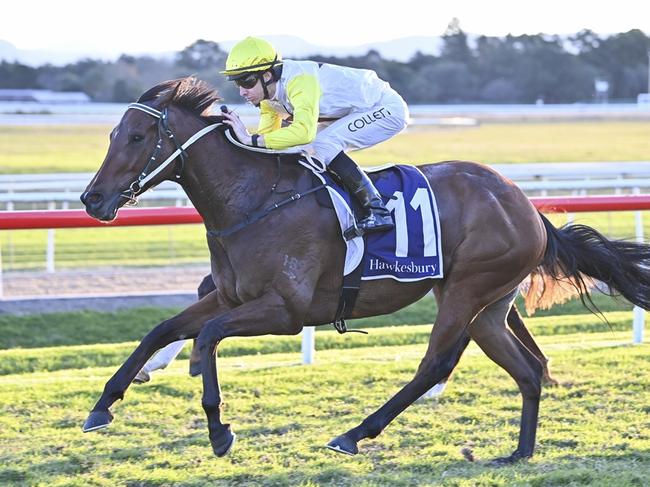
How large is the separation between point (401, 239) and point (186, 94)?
1.17 m

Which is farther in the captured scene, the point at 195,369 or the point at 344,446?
the point at 195,369

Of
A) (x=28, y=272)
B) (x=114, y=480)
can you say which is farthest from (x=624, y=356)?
(x=28, y=272)

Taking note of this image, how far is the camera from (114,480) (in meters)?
4.66

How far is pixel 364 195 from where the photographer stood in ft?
16.2

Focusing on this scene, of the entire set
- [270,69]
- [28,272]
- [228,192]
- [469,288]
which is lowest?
[28,272]

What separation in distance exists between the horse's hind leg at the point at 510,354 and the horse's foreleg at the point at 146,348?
130 cm

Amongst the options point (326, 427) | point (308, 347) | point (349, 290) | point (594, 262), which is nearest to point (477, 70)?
point (308, 347)

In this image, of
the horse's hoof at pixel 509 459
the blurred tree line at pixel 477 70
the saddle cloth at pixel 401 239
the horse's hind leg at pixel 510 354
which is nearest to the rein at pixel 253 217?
the saddle cloth at pixel 401 239

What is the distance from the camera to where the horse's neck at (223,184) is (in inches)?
191

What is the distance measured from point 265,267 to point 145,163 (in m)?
0.68

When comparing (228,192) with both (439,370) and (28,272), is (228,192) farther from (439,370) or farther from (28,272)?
(28,272)

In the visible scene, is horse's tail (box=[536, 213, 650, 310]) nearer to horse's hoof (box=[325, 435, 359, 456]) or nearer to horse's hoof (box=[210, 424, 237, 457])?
horse's hoof (box=[325, 435, 359, 456])

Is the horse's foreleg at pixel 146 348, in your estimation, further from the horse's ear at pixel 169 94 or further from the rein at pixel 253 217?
the horse's ear at pixel 169 94

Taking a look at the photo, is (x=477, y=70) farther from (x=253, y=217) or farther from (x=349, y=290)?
(x=253, y=217)
